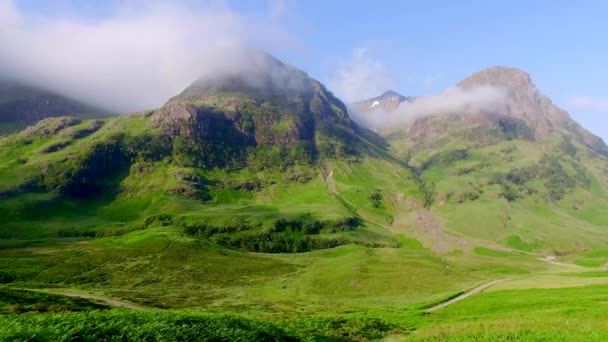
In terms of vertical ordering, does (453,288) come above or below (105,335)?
below

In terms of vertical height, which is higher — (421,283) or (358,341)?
(358,341)

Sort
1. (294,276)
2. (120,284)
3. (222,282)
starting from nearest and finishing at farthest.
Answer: (120,284)
(222,282)
(294,276)

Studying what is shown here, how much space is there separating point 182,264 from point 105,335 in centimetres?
17920

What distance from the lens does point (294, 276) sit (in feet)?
623

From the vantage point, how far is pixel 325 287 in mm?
164500

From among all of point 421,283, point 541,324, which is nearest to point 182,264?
point 421,283

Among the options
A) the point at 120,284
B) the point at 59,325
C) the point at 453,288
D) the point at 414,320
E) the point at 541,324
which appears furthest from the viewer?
the point at 120,284

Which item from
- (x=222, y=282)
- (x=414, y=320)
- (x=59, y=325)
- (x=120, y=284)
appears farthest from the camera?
(x=222, y=282)

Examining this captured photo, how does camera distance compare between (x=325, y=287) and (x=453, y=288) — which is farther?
(x=325, y=287)

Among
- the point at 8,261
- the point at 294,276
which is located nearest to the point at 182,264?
the point at 294,276

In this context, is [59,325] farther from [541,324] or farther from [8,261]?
[8,261]

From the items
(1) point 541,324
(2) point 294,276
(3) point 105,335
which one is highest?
(3) point 105,335

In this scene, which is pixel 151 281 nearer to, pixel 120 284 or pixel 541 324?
pixel 120 284

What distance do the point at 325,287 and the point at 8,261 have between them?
132036 millimetres
